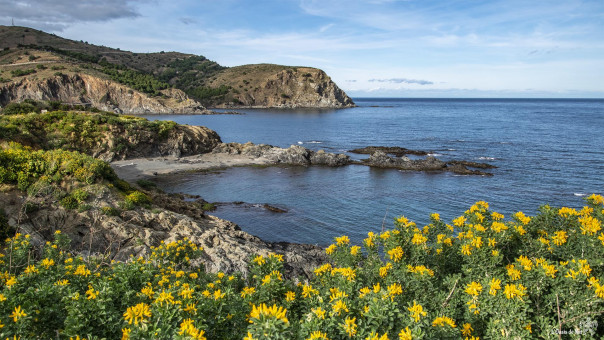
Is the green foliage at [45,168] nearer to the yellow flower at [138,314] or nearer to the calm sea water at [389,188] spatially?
the calm sea water at [389,188]

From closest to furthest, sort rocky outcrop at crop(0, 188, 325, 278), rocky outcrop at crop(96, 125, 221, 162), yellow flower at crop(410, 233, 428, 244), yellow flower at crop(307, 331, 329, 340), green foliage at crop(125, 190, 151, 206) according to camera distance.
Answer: yellow flower at crop(307, 331, 329, 340) → yellow flower at crop(410, 233, 428, 244) → rocky outcrop at crop(0, 188, 325, 278) → green foliage at crop(125, 190, 151, 206) → rocky outcrop at crop(96, 125, 221, 162)

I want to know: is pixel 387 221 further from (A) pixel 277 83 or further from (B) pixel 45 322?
(A) pixel 277 83

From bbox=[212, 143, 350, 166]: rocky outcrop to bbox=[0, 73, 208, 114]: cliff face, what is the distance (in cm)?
6989

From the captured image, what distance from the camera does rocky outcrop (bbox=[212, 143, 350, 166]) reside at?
167ft

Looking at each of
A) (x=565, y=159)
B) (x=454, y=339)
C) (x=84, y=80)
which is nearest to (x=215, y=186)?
(x=454, y=339)

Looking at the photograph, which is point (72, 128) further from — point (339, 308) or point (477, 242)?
point (477, 242)

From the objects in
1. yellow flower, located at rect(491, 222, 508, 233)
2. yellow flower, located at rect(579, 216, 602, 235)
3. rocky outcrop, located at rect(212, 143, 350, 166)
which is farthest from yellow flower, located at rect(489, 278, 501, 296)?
rocky outcrop, located at rect(212, 143, 350, 166)

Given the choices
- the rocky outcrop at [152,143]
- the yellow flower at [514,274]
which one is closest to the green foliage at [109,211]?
the yellow flower at [514,274]

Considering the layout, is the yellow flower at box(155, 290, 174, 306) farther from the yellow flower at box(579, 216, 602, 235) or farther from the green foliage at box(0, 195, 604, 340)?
the yellow flower at box(579, 216, 602, 235)

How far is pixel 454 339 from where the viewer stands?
17.1 ft

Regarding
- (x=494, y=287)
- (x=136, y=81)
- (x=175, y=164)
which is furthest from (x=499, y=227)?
(x=136, y=81)

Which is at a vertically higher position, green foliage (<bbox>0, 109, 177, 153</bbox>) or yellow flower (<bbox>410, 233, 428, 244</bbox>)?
green foliage (<bbox>0, 109, 177, 153</bbox>)

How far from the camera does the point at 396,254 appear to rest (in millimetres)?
7773

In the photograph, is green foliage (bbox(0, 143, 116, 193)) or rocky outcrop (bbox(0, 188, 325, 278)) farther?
green foliage (bbox(0, 143, 116, 193))
